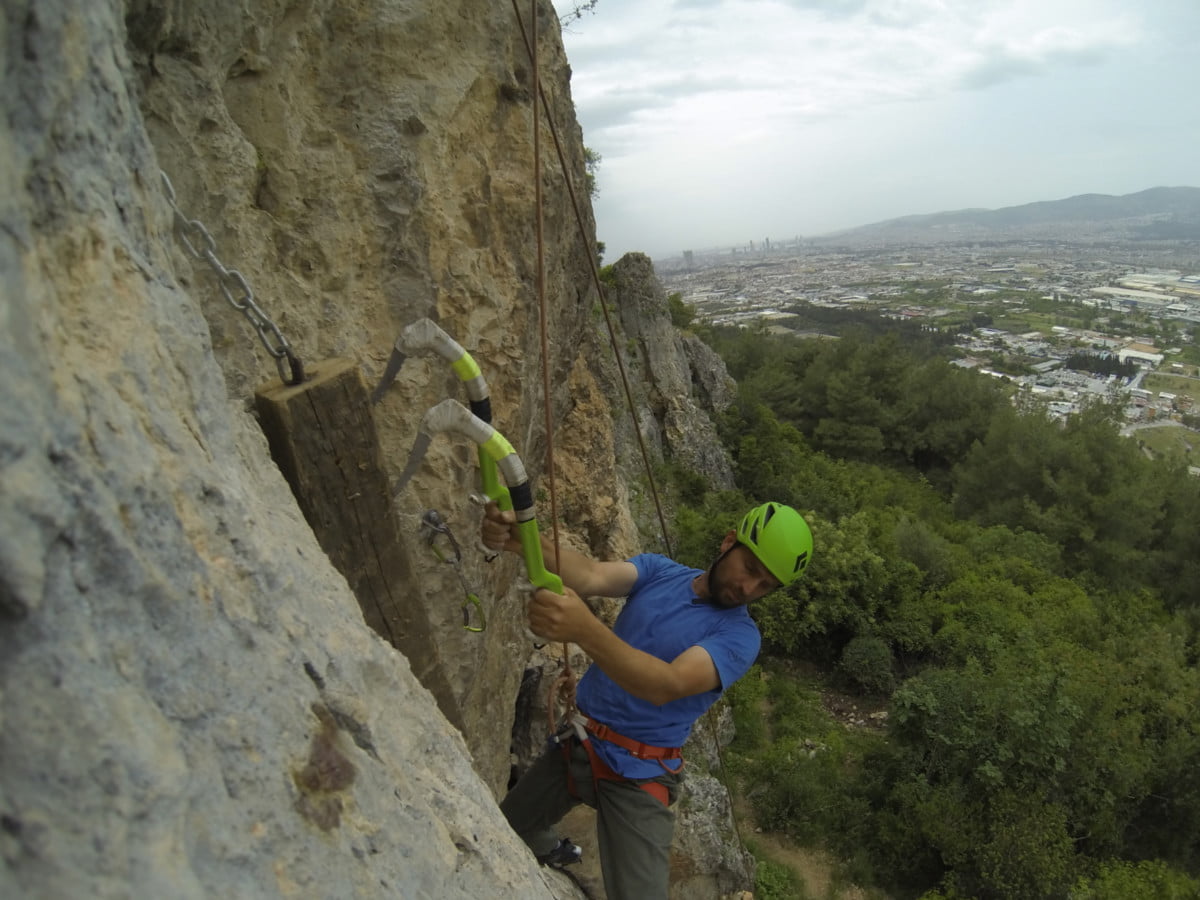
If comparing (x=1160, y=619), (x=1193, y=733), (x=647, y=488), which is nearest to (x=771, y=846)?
(x=647, y=488)

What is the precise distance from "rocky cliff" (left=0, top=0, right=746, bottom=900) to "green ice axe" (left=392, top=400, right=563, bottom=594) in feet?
0.75

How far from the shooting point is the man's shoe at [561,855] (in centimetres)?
369

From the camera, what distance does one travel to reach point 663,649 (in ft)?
9.82

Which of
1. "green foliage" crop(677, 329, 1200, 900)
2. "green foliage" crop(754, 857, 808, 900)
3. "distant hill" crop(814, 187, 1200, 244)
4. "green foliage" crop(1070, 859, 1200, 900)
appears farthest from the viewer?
"distant hill" crop(814, 187, 1200, 244)

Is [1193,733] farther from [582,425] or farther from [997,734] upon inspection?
[582,425]

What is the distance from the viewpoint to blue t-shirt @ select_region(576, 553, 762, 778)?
293 centimetres

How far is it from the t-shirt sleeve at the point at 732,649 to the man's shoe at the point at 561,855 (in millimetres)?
1665

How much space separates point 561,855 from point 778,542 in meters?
2.20

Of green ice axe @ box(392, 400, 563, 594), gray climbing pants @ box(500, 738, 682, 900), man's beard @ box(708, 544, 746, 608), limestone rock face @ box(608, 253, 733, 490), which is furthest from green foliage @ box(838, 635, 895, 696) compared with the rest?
green ice axe @ box(392, 400, 563, 594)

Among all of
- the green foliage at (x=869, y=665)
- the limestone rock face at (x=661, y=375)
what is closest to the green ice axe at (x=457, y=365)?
the green foliage at (x=869, y=665)

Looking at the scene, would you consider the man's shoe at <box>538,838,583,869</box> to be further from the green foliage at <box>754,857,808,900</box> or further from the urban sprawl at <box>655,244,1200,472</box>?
the urban sprawl at <box>655,244,1200,472</box>

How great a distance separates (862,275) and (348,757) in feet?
376

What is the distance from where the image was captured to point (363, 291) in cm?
305

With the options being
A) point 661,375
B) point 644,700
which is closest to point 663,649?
point 644,700
